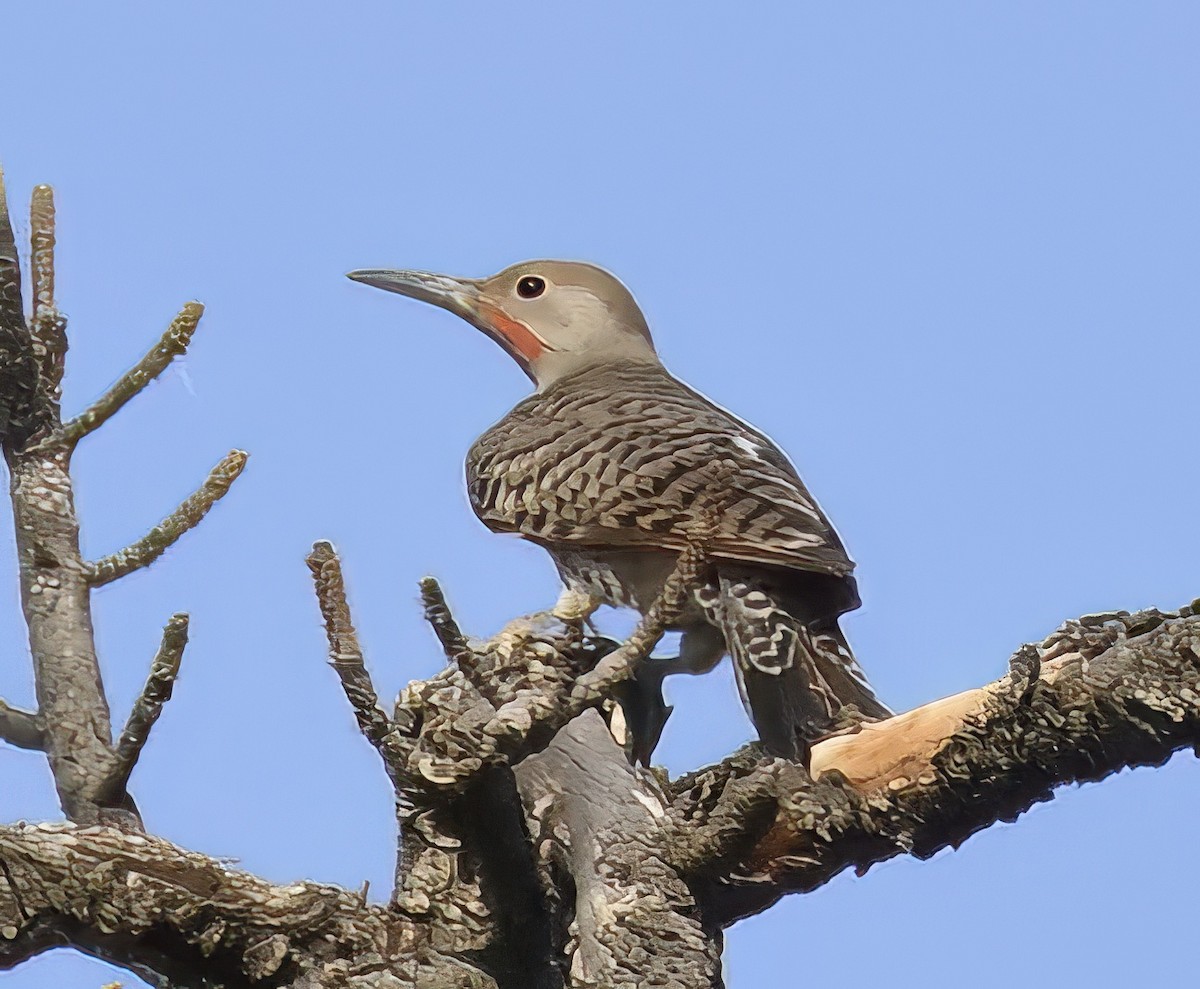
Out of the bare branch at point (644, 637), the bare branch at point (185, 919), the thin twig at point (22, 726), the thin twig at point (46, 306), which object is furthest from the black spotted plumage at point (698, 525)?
the thin twig at point (22, 726)

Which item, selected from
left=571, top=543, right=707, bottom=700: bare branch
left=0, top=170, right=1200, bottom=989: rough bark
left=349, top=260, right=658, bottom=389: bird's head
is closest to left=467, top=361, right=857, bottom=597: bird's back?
left=349, top=260, right=658, bottom=389: bird's head

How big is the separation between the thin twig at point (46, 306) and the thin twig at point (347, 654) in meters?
1.77

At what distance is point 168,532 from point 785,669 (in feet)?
5.92

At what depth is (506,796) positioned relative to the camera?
11.6ft

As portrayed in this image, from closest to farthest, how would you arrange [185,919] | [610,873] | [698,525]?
[185,919], [610,873], [698,525]

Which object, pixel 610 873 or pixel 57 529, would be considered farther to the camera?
pixel 57 529

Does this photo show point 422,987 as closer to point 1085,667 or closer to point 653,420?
point 1085,667

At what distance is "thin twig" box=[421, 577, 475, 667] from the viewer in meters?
3.15

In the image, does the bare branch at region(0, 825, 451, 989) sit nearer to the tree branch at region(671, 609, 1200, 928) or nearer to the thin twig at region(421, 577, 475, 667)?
the tree branch at region(671, 609, 1200, 928)

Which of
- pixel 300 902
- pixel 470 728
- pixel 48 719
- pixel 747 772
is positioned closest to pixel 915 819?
pixel 747 772

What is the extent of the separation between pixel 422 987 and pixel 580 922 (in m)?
0.51

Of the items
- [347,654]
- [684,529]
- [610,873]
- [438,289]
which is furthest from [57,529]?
[438,289]

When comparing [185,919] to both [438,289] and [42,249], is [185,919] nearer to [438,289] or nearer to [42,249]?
[42,249]

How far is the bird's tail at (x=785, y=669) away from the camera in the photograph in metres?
4.37
